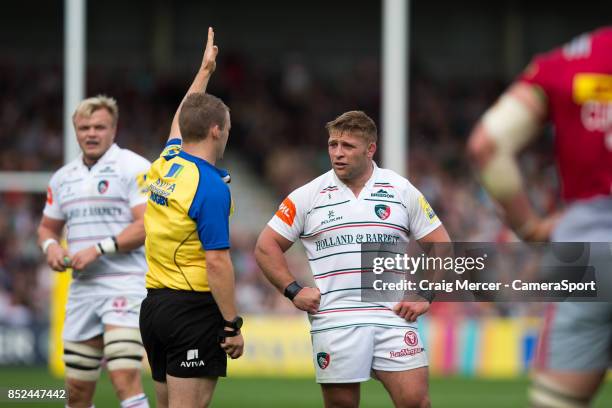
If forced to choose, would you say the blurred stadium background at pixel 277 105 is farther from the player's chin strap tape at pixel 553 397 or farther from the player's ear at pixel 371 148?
the player's chin strap tape at pixel 553 397

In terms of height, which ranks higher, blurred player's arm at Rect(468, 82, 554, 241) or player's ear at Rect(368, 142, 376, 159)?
player's ear at Rect(368, 142, 376, 159)

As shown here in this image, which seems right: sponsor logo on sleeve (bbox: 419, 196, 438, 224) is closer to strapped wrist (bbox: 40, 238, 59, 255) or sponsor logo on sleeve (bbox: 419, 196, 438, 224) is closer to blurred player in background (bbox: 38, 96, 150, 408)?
blurred player in background (bbox: 38, 96, 150, 408)

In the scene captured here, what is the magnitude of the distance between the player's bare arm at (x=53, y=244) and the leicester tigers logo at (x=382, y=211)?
2.23 metres

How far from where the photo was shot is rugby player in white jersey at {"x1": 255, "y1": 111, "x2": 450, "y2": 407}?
19.7 feet

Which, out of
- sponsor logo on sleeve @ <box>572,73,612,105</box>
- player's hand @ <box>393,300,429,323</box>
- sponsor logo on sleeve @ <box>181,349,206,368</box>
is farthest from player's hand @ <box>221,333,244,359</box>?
sponsor logo on sleeve @ <box>572,73,612,105</box>

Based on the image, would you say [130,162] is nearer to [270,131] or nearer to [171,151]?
[171,151]

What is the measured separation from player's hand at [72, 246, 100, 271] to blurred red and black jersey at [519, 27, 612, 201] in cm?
375

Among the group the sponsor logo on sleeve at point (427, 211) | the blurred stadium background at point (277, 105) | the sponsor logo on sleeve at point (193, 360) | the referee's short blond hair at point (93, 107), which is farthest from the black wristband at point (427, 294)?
the blurred stadium background at point (277, 105)

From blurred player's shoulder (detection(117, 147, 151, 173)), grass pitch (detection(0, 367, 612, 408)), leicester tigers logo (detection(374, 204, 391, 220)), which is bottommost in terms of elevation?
grass pitch (detection(0, 367, 612, 408))

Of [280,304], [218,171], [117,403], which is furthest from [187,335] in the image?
[280,304]

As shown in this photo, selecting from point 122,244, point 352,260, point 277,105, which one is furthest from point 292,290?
point 277,105

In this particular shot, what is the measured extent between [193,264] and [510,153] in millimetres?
2122

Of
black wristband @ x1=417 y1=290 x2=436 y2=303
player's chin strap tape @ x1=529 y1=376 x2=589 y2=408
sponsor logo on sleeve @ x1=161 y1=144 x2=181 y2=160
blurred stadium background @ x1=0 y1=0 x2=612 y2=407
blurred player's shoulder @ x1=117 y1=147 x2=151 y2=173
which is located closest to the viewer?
player's chin strap tape @ x1=529 y1=376 x2=589 y2=408

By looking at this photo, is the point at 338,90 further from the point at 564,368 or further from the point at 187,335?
the point at 564,368
